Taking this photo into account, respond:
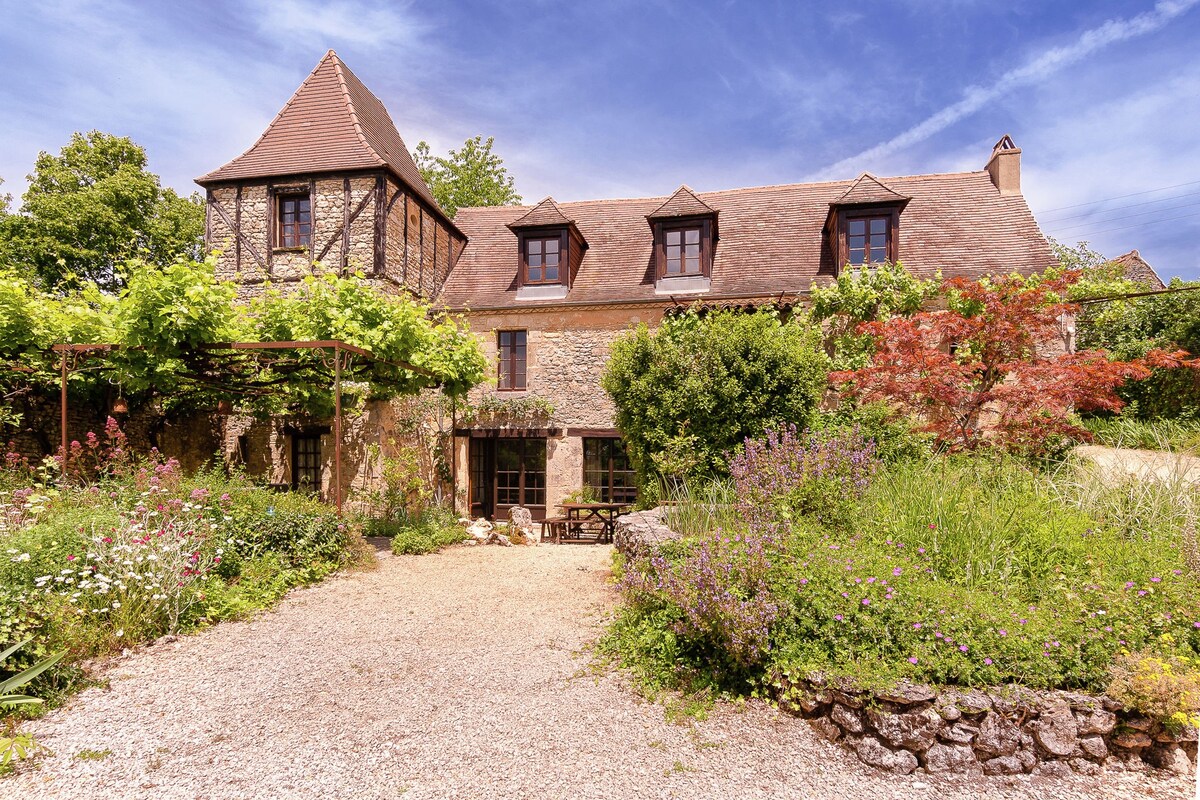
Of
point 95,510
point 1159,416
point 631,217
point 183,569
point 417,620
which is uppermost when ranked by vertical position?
point 631,217

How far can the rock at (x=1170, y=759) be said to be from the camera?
9.29ft

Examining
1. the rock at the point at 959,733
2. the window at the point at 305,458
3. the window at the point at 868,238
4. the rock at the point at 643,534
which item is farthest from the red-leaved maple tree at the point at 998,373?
the window at the point at 305,458

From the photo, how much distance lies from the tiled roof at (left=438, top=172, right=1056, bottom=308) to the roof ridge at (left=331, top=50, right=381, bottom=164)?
2931 millimetres

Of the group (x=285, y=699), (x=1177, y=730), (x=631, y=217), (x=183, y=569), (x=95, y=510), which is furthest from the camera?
(x=631, y=217)

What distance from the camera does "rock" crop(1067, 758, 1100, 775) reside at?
284 centimetres

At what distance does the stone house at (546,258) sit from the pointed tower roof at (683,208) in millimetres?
48

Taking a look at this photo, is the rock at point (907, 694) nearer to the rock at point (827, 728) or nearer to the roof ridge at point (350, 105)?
the rock at point (827, 728)

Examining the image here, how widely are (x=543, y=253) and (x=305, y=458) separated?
644 centimetres

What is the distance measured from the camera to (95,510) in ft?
16.8

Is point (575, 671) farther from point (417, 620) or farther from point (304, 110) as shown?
point (304, 110)

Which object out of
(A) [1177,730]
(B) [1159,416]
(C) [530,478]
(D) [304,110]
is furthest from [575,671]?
(D) [304,110]

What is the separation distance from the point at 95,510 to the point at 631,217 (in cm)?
1101

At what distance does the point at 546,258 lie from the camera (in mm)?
11922

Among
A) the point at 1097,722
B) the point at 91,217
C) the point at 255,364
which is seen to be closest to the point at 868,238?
the point at 1097,722
